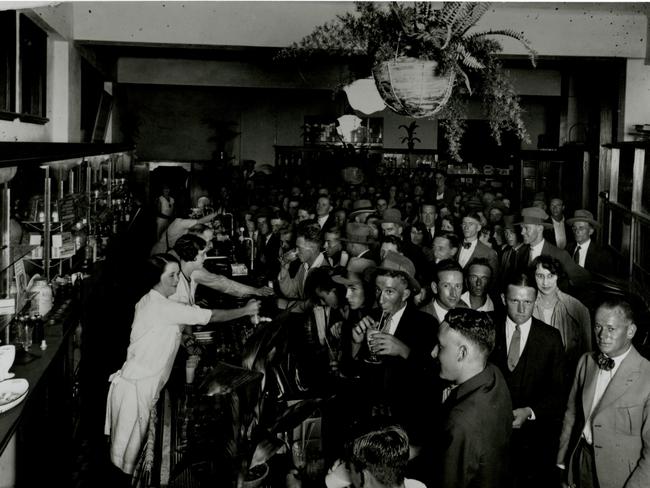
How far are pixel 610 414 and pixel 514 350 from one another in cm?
85

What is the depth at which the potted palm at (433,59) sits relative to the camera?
130 inches

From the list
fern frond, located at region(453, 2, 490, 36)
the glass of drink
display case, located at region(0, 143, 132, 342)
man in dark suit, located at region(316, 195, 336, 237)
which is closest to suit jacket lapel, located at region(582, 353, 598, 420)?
the glass of drink

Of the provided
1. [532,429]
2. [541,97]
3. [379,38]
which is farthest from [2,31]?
[541,97]

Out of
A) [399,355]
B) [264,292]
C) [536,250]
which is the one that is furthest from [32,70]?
[536,250]

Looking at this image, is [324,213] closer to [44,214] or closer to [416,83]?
[44,214]

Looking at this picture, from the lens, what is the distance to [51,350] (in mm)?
3906

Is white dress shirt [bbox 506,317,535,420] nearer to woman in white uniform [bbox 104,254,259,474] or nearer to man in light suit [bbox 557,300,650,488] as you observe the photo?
man in light suit [bbox 557,300,650,488]

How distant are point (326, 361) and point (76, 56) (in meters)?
6.33

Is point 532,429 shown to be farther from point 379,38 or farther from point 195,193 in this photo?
point 195,193

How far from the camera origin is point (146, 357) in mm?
3920

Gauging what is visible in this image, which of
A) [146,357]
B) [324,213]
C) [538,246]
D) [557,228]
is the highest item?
[324,213]

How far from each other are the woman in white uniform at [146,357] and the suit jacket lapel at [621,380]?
2303 mm

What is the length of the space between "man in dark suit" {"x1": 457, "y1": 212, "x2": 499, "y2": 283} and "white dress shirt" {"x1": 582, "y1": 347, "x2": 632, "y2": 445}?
314 cm

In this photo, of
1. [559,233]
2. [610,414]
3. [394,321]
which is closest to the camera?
[610,414]
